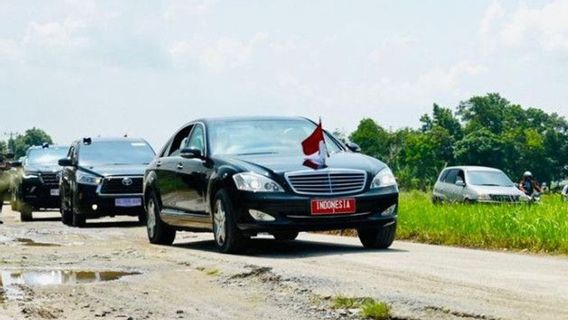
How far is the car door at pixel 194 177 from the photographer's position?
42.9ft

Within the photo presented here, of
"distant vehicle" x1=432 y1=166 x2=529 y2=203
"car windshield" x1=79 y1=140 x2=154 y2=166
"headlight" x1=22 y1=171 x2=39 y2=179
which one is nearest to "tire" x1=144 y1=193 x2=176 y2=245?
"car windshield" x1=79 y1=140 x2=154 y2=166

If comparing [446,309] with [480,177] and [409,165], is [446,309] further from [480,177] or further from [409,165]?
[409,165]

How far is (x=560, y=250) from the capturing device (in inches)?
511

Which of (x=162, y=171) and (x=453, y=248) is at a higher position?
(x=162, y=171)

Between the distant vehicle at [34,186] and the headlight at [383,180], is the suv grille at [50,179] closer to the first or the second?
the distant vehicle at [34,186]

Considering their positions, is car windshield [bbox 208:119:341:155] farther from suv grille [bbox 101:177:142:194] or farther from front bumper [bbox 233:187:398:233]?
suv grille [bbox 101:177:142:194]

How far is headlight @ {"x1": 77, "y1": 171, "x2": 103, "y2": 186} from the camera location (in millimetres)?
22359

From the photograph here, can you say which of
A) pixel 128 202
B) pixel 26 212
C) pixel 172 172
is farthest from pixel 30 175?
pixel 172 172

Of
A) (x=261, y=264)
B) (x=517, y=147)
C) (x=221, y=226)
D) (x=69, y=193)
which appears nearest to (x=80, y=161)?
(x=69, y=193)

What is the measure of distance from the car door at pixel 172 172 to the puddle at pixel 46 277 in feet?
10.4

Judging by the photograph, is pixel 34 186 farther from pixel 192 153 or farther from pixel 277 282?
pixel 277 282

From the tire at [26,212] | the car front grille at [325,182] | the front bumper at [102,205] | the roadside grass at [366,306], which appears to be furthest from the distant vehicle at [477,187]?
the roadside grass at [366,306]

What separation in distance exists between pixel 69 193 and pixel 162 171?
9139 mm

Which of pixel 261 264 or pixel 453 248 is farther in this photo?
pixel 453 248
